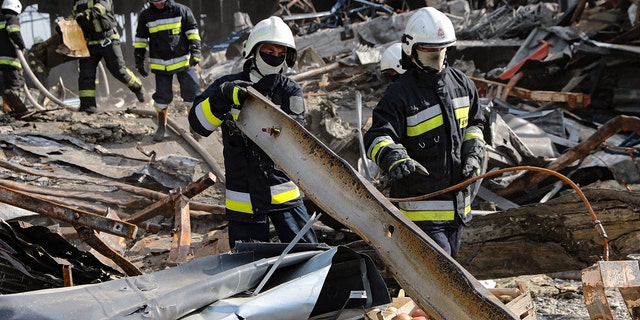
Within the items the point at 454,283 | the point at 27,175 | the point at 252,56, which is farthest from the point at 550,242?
the point at 27,175

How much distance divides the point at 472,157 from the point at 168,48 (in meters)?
4.82

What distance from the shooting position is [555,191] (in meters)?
6.13

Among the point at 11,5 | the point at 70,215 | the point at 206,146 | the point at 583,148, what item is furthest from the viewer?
the point at 11,5

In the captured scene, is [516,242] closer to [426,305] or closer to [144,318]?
[426,305]

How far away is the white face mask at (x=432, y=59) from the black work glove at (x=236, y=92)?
960 mm

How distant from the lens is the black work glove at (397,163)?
3.09 meters

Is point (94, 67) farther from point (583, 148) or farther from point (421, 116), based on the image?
point (421, 116)

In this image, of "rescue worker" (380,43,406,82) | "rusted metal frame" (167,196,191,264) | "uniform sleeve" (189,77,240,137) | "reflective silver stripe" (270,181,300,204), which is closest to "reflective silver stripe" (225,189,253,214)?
"reflective silver stripe" (270,181,300,204)

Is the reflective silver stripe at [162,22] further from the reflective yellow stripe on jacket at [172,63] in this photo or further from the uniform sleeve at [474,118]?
the uniform sleeve at [474,118]

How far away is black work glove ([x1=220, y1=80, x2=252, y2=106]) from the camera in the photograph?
296 cm

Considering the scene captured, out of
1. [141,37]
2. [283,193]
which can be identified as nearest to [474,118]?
[283,193]

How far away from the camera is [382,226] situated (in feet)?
7.13

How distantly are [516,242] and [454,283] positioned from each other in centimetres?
226

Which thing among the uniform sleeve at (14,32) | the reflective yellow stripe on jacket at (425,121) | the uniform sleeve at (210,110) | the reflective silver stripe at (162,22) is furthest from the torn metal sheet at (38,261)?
the uniform sleeve at (14,32)
